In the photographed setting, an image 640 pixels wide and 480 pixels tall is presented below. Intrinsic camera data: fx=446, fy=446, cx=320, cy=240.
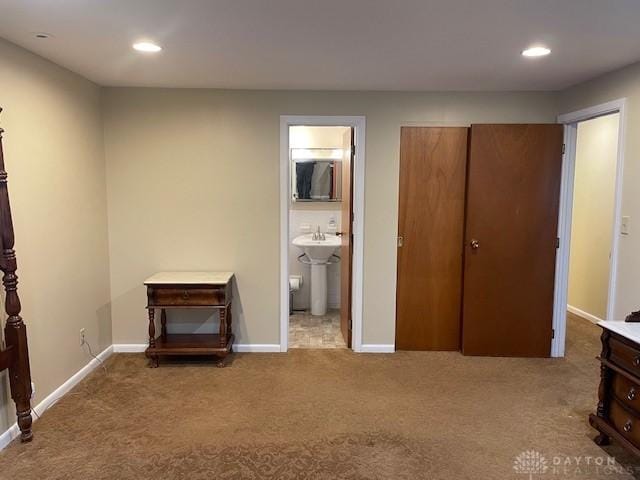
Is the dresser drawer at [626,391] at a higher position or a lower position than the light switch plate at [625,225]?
lower

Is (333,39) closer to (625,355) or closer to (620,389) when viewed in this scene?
(625,355)

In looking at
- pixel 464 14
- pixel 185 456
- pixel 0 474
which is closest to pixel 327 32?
pixel 464 14

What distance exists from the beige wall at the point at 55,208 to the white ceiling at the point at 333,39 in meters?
0.24

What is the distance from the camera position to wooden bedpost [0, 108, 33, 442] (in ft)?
7.74

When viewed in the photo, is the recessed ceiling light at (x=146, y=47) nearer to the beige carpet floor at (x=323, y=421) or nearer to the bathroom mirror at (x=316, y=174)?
the beige carpet floor at (x=323, y=421)

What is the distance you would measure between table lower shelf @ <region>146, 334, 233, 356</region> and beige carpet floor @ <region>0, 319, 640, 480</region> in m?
0.14

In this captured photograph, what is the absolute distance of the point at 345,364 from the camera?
3729 mm

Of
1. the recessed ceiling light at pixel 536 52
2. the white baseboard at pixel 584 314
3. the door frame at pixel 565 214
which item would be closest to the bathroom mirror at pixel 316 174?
the door frame at pixel 565 214

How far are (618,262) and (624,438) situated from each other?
1.25 m

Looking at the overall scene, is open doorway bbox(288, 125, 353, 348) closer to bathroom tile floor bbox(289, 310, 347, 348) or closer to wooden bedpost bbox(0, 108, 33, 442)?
bathroom tile floor bbox(289, 310, 347, 348)

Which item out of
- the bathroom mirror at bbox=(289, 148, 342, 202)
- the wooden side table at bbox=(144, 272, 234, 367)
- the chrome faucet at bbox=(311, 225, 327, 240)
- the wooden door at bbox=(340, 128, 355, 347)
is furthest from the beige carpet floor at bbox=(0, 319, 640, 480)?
the bathroom mirror at bbox=(289, 148, 342, 202)

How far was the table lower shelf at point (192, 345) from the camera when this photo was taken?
360 cm

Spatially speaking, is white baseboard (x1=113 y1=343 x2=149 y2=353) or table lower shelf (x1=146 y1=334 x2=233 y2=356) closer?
table lower shelf (x1=146 y1=334 x2=233 y2=356)

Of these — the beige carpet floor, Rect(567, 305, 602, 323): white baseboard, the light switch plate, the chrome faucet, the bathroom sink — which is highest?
the light switch plate
